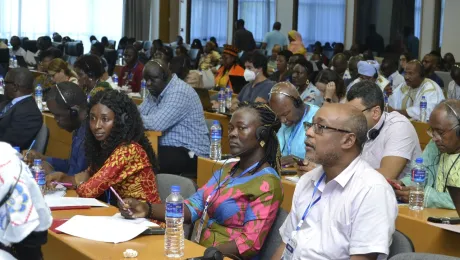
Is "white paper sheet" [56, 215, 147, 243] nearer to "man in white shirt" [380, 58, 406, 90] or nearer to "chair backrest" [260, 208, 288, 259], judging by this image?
"chair backrest" [260, 208, 288, 259]

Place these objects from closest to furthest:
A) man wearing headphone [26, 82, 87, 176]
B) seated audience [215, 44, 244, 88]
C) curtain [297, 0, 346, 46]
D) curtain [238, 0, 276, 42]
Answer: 1. man wearing headphone [26, 82, 87, 176]
2. seated audience [215, 44, 244, 88]
3. curtain [297, 0, 346, 46]
4. curtain [238, 0, 276, 42]

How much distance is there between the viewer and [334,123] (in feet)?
9.21

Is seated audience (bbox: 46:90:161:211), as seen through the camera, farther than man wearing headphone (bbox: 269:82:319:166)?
No

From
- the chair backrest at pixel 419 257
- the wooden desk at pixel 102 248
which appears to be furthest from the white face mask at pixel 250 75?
the chair backrest at pixel 419 257

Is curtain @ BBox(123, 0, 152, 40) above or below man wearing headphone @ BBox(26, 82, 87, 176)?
above

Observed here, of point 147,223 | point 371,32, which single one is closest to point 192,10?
point 371,32

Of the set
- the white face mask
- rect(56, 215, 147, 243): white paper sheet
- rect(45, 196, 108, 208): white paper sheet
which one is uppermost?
the white face mask

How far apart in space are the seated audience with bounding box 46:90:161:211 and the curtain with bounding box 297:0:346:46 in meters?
12.2

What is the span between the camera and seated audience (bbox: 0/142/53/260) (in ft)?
6.34

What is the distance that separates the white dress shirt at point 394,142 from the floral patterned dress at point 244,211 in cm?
137

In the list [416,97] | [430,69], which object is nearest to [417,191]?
[416,97]

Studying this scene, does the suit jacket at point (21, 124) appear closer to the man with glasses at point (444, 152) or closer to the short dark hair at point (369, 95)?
the short dark hair at point (369, 95)

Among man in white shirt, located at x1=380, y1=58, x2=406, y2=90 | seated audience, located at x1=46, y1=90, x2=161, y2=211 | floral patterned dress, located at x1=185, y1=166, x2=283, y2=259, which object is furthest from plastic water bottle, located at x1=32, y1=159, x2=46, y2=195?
man in white shirt, located at x1=380, y1=58, x2=406, y2=90

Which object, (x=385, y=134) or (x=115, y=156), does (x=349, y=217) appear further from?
(x=385, y=134)
